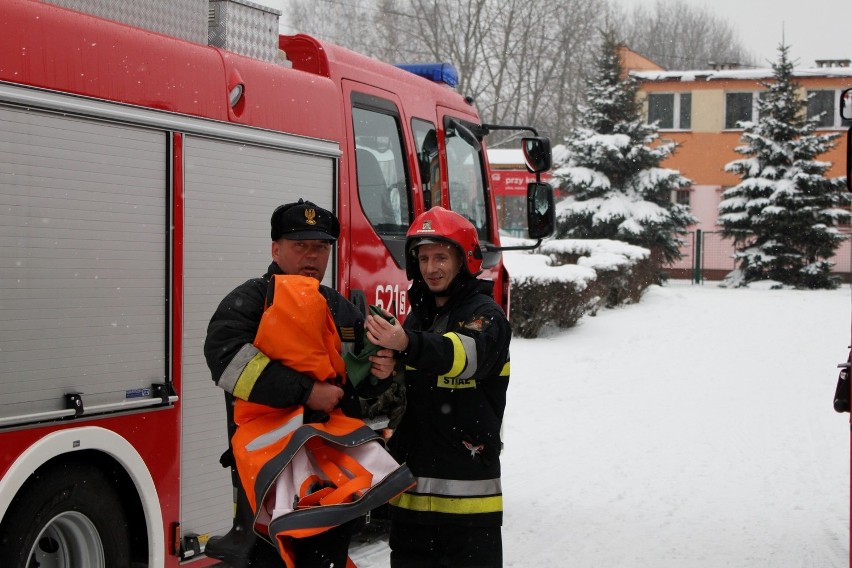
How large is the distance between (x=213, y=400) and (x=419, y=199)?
8.50 ft

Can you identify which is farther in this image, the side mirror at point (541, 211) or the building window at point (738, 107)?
the building window at point (738, 107)

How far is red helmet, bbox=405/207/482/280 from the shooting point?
388 cm

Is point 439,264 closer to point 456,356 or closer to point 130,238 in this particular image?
point 456,356

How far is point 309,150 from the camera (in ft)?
18.0

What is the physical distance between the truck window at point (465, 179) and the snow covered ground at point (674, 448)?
214 cm

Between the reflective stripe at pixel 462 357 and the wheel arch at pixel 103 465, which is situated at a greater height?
the reflective stripe at pixel 462 357

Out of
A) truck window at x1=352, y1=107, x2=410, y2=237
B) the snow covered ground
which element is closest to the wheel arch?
the snow covered ground

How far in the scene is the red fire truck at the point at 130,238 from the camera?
381 cm

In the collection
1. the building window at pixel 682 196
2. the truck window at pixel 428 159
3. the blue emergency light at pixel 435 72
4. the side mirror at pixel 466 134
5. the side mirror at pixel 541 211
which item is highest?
the building window at pixel 682 196

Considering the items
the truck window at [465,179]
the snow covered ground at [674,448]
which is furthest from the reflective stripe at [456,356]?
the truck window at [465,179]

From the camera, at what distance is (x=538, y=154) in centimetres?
729

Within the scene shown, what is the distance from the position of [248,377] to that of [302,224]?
631 mm

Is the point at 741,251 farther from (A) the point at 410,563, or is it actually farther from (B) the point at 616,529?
(A) the point at 410,563

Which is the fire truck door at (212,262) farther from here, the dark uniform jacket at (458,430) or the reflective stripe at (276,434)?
the reflective stripe at (276,434)
